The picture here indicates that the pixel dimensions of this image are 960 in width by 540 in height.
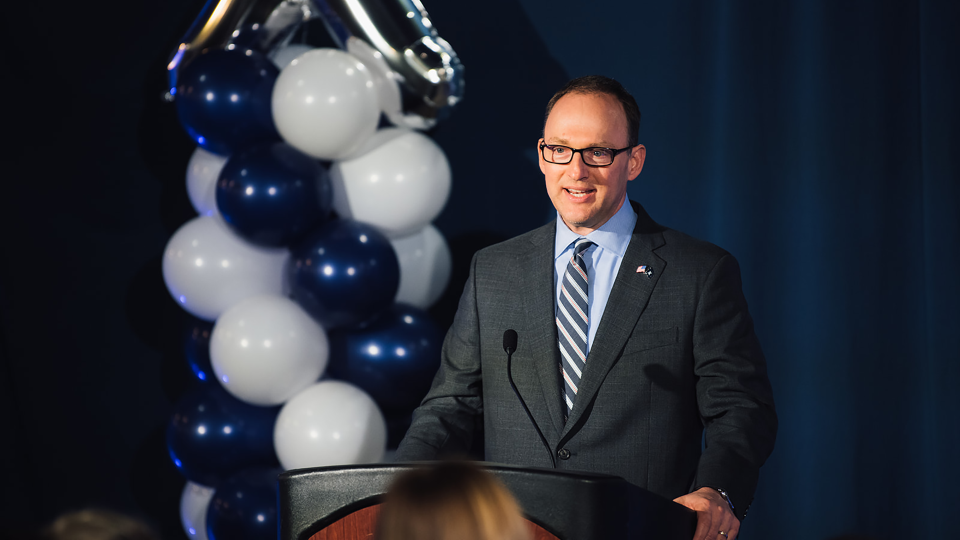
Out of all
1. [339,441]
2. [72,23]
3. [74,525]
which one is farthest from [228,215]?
[74,525]

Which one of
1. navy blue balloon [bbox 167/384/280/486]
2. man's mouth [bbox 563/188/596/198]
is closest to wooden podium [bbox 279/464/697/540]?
man's mouth [bbox 563/188/596/198]

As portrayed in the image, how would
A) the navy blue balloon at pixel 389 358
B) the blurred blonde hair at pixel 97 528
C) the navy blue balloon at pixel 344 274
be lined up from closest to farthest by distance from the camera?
the blurred blonde hair at pixel 97 528 < the navy blue balloon at pixel 344 274 < the navy blue balloon at pixel 389 358

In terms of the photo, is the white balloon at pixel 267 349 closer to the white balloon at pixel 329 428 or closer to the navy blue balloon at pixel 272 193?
the white balloon at pixel 329 428

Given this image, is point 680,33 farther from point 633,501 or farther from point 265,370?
point 633,501

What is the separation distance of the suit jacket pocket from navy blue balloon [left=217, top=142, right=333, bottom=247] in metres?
1.17

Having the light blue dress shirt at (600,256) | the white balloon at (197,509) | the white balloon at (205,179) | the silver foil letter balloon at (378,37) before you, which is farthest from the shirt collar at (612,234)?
the white balloon at (197,509)

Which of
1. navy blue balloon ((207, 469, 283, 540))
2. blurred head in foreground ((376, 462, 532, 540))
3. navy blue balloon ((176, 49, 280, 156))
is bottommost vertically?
navy blue balloon ((207, 469, 283, 540))

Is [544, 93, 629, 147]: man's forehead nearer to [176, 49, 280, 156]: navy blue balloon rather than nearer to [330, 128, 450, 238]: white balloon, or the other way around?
[330, 128, 450, 238]: white balloon

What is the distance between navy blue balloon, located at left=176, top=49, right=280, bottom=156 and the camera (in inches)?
93.7

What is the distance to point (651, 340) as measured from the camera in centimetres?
149

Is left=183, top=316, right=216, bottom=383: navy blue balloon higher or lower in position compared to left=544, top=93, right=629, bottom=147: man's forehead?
lower

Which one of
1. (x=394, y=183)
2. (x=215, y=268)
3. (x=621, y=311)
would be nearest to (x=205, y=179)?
(x=215, y=268)

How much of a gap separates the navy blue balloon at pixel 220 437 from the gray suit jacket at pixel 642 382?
3.41ft

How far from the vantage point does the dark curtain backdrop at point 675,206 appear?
2436mm
